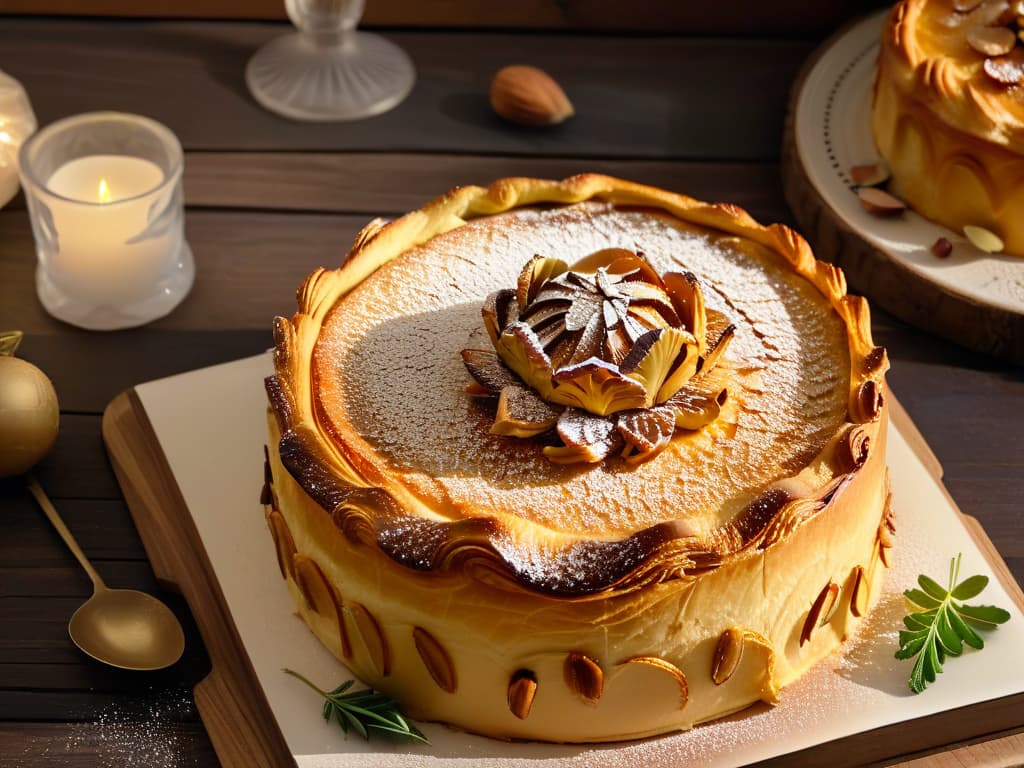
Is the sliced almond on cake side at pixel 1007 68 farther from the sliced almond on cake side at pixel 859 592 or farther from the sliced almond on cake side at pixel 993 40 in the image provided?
the sliced almond on cake side at pixel 859 592

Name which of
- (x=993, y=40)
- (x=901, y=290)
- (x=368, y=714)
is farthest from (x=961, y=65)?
(x=368, y=714)

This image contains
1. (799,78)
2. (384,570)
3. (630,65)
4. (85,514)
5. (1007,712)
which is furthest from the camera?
(630,65)

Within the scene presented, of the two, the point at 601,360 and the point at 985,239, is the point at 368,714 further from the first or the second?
the point at 985,239

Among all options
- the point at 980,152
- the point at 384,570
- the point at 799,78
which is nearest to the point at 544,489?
the point at 384,570

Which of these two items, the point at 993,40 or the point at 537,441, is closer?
the point at 537,441

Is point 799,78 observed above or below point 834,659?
above

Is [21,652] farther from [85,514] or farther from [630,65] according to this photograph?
[630,65]

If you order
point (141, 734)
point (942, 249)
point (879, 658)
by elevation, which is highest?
point (942, 249)
